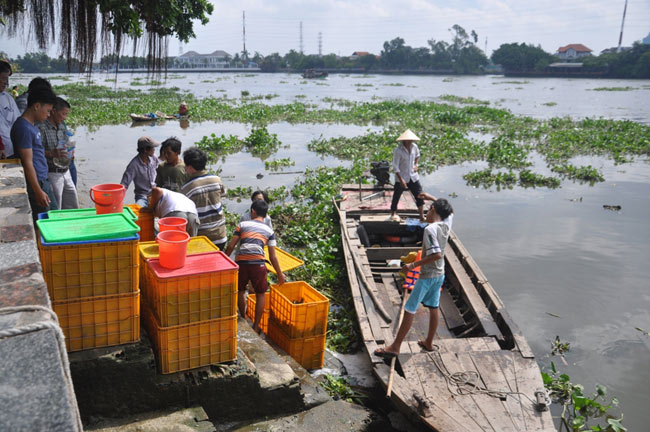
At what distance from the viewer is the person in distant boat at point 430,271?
4.57 m

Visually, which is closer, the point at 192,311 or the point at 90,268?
the point at 90,268

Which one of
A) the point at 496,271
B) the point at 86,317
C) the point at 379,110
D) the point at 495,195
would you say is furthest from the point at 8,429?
the point at 379,110

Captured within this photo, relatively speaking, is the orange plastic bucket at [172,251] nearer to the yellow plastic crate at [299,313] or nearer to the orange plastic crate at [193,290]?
the orange plastic crate at [193,290]

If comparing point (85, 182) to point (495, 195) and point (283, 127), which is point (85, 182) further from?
point (283, 127)

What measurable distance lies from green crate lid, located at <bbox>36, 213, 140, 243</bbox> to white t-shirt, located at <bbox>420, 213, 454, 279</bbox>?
263 cm

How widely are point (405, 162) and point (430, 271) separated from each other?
3.92m

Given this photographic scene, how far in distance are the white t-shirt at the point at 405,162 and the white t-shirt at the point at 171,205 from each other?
4691 mm

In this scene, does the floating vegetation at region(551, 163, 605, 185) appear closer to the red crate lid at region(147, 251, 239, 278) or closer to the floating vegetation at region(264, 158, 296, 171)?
the floating vegetation at region(264, 158, 296, 171)

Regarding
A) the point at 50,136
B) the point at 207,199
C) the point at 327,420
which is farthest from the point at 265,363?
the point at 50,136

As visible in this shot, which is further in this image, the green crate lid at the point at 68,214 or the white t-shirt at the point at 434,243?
the white t-shirt at the point at 434,243

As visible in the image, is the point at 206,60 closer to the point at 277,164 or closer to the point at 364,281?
the point at 277,164

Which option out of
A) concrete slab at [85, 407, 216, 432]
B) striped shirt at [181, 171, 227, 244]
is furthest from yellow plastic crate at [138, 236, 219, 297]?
striped shirt at [181, 171, 227, 244]

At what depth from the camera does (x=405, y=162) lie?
8305mm

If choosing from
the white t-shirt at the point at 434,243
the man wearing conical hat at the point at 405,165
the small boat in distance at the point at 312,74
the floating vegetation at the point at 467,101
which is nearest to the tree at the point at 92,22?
the white t-shirt at the point at 434,243
